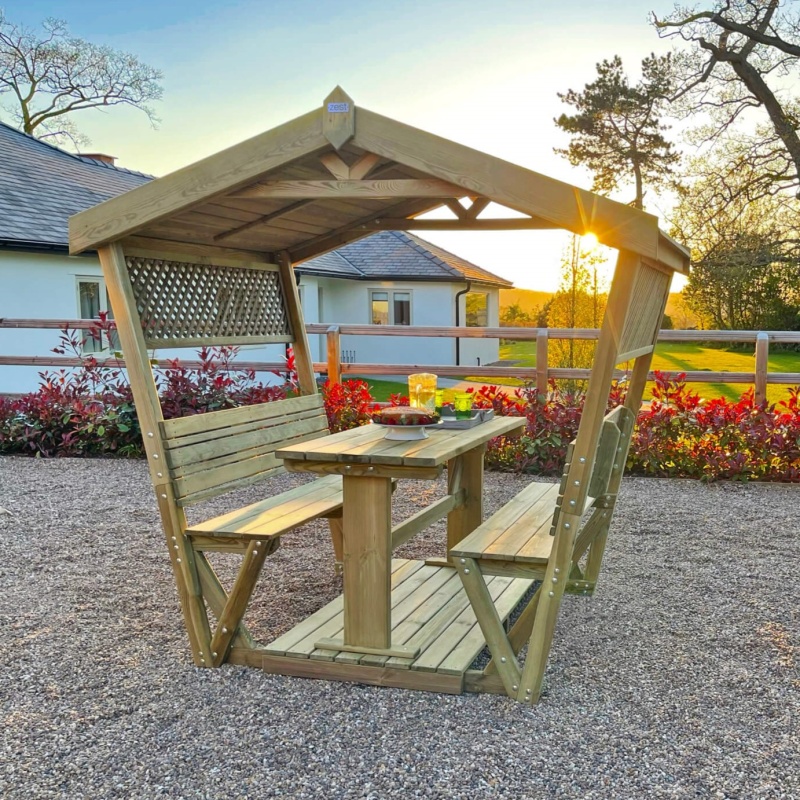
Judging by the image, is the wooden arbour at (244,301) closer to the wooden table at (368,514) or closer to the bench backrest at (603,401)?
the bench backrest at (603,401)

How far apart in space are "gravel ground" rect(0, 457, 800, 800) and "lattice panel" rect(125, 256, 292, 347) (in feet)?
4.69

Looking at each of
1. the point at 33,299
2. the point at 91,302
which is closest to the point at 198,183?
the point at 33,299

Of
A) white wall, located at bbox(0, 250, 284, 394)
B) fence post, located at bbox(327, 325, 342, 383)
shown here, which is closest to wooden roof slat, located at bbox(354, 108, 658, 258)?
fence post, located at bbox(327, 325, 342, 383)

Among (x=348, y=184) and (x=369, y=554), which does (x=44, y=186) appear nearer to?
(x=348, y=184)

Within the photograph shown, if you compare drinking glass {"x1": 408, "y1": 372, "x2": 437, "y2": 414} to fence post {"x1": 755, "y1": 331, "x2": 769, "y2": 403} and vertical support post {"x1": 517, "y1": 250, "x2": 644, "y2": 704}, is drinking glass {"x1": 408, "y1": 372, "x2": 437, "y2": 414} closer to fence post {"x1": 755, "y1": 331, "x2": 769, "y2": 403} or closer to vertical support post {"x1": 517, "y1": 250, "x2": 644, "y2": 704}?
vertical support post {"x1": 517, "y1": 250, "x2": 644, "y2": 704}

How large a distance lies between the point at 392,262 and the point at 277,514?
62.1 ft

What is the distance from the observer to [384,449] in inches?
142

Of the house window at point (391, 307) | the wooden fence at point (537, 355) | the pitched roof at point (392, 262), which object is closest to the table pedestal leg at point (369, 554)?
the wooden fence at point (537, 355)

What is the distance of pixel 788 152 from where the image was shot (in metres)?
20.3

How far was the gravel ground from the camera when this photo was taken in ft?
9.09

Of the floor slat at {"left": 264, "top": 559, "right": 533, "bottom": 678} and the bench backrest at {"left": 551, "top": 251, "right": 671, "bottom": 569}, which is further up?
the bench backrest at {"left": 551, "top": 251, "right": 671, "bottom": 569}

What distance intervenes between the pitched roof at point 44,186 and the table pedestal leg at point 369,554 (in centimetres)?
1096

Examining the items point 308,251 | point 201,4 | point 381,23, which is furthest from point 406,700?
point 201,4

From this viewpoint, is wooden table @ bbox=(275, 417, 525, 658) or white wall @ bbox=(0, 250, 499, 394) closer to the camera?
wooden table @ bbox=(275, 417, 525, 658)
